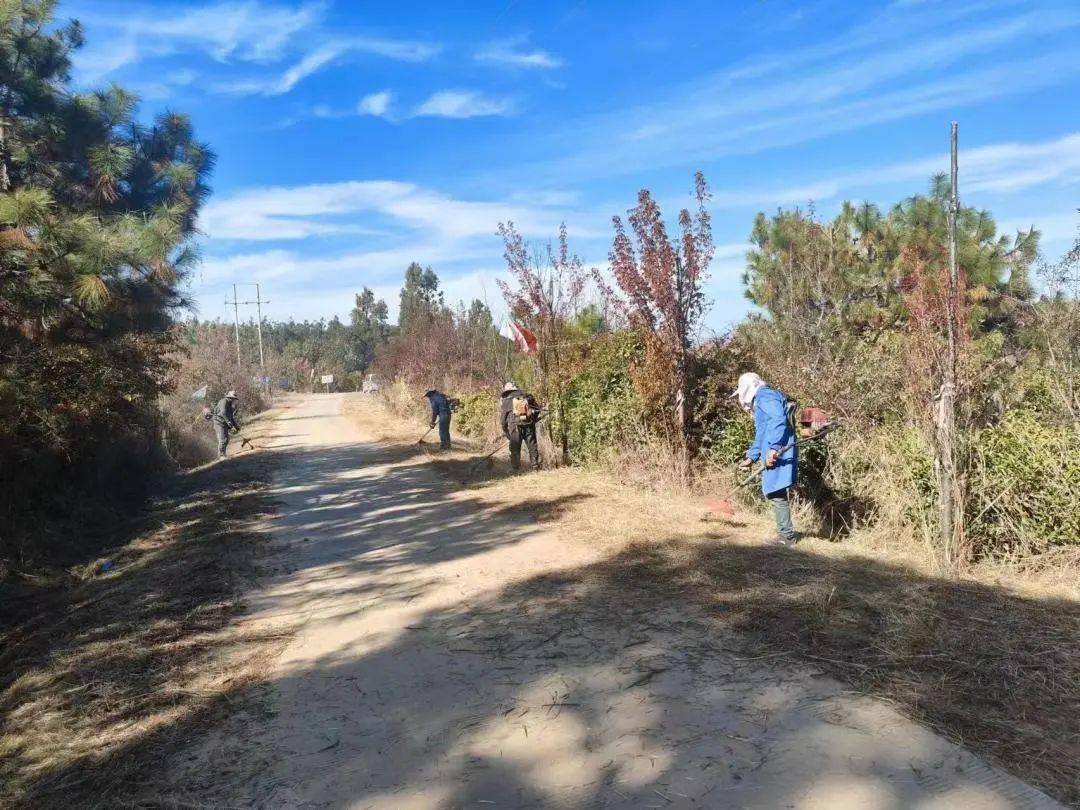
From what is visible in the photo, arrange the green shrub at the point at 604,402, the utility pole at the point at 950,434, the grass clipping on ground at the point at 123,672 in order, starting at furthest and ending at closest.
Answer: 1. the green shrub at the point at 604,402
2. the utility pole at the point at 950,434
3. the grass clipping on ground at the point at 123,672

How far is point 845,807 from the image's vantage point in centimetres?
287

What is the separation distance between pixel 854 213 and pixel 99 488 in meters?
17.2

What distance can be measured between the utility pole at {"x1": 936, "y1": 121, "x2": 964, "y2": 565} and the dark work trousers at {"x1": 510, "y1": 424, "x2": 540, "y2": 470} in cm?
725

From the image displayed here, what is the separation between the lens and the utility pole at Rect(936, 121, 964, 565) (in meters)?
6.23

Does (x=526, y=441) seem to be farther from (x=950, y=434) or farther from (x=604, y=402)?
(x=950, y=434)

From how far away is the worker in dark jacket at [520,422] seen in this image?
490 inches

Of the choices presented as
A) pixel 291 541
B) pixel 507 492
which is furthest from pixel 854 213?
pixel 291 541

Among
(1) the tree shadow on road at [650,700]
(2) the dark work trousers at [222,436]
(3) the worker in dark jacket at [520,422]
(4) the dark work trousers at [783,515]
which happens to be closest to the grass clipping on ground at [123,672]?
(1) the tree shadow on road at [650,700]

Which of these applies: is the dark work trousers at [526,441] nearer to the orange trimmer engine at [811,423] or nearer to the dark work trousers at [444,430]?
the dark work trousers at [444,430]

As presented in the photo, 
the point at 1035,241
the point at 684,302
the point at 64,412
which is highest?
the point at 1035,241

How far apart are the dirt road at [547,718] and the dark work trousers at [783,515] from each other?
2.04 metres

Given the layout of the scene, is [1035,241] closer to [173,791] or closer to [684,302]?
[684,302]

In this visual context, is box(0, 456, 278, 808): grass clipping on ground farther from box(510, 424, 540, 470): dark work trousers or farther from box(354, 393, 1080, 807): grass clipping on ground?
box(510, 424, 540, 470): dark work trousers

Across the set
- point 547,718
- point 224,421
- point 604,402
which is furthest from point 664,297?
point 224,421
